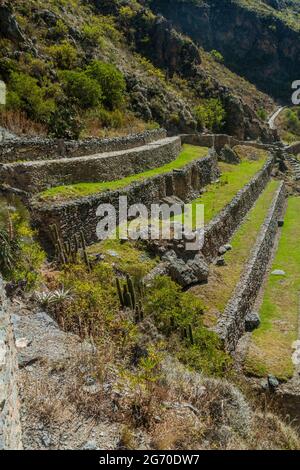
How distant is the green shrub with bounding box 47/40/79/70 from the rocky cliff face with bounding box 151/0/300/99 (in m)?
67.5

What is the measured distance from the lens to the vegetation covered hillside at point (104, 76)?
26.2m

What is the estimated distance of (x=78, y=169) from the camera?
19.3m

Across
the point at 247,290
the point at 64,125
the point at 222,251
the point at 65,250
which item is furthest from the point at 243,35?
the point at 65,250

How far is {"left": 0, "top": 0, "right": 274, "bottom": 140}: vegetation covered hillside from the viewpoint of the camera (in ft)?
86.1

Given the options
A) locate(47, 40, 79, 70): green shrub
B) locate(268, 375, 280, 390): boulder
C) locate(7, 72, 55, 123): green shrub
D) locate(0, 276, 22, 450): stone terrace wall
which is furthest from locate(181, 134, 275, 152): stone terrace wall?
locate(0, 276, 22, 450): stone terrace wall

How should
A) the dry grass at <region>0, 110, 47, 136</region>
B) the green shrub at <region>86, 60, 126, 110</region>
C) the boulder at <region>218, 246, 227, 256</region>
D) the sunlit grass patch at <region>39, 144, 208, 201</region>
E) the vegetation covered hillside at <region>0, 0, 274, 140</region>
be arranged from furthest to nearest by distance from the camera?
the green shrub at <region>86, 60, 126, 110</region> < the vegetation covered hillside at <region>0, 0, 274, 140</region> < the dry grass at <region>0, 110, 47, 136</region> < the boulder at <region>218, 246, 227, 256</region> < the sunlit grass patch at <region>39, 144, 208, 201</region>

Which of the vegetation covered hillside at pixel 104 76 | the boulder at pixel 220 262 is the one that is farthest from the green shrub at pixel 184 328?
the vegetation covered hillside at pixel 104 76

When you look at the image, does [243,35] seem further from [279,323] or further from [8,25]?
[279,323]

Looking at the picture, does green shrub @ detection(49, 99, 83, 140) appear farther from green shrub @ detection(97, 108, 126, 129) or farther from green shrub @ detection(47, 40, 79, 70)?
green shrub @ detection(47, 40, 79, 70)

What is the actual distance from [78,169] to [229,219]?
8.93 m

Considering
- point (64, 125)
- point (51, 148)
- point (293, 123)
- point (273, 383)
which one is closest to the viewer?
point (273, 383)

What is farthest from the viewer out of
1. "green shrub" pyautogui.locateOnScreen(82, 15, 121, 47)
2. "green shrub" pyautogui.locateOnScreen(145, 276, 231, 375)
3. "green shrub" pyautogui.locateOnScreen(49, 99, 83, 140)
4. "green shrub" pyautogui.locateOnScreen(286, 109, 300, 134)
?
"green shrub" pyautogui.locateOnScreen(286, 109, 300, 134)

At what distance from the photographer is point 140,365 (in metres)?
8.81
